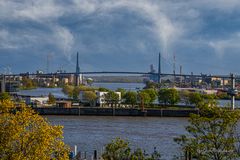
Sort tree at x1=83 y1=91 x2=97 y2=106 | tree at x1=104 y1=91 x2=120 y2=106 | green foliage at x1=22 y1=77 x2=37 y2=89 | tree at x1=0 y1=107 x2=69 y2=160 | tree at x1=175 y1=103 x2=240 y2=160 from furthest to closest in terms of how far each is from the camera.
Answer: green foliage at x1=22 y1=77 x2=37 y2=89
tree at x1=83 y1=91 x2=97 y2=106
tree at x1=104 y1=91 x2=120 y2=106
tree at x1=175 y1=103 x2=240 y2=160
tree at x1=0 y1=107 x2=69 y2=160

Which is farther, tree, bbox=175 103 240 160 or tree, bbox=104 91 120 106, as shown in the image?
tree, bbox=104 91 120 106

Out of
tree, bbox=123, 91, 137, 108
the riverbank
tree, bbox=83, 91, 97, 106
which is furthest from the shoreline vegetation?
tree, bbox=83, 91, 97, 106

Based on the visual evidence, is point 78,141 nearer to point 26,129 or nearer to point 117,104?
point 26,129

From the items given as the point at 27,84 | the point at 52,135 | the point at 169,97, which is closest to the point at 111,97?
the point at 169,97

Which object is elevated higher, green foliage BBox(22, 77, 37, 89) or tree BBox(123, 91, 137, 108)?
→ green foliage BBox(22, 77, 37, 89)

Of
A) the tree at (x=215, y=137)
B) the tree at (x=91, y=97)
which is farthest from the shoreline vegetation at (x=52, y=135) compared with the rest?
the tree at (x=91, y=97)

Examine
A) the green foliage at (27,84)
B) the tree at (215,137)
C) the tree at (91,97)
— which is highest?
the green foliage at (27,84)

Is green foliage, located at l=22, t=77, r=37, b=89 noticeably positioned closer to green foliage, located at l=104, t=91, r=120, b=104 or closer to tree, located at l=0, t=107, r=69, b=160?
green foliage, located at l=104, t=91, r=120, b=104

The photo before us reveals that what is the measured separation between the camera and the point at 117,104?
21531mm

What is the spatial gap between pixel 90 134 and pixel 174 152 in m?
3.14

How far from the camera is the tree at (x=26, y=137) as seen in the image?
3246 millimetres

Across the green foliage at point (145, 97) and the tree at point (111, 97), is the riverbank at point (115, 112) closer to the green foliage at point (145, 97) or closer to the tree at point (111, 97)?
the tree at point (111, 97)

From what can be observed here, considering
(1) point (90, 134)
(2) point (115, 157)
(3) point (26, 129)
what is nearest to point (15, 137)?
(3) point (26, 129)

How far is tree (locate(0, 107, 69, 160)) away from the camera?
10.6ft
